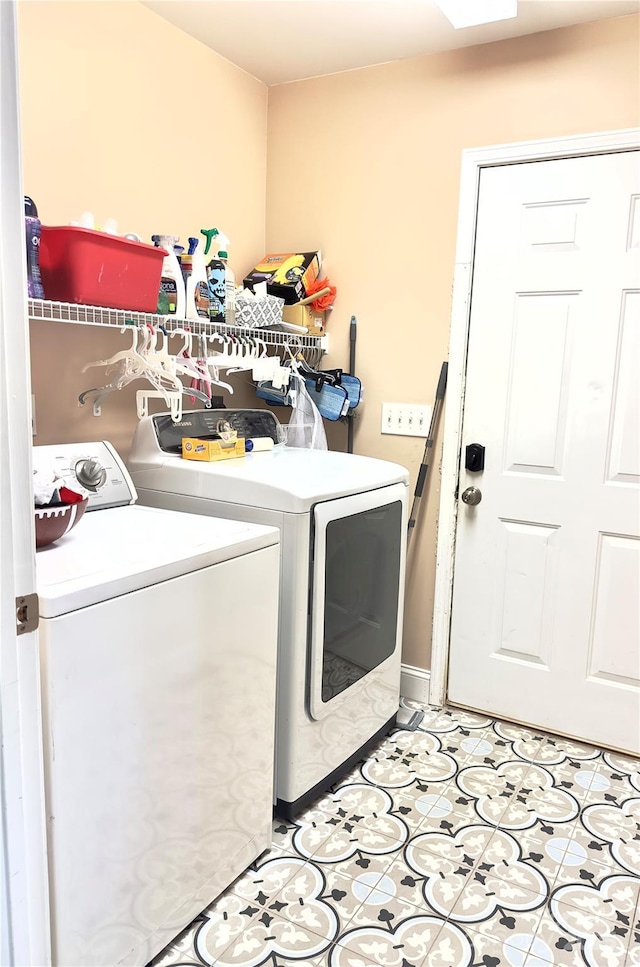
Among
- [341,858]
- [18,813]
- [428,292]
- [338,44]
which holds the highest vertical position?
[338,44]

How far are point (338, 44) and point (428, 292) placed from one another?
0.92 m

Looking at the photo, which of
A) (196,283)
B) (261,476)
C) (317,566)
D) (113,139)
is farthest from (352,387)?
(113,139)

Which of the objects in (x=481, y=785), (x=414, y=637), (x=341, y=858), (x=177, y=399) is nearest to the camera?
(x=341, y=858)

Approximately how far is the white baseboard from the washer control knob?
1530 mm

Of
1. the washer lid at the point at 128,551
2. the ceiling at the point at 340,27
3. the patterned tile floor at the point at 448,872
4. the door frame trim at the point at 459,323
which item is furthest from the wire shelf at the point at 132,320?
the patterned tile floor at the point at 448,872

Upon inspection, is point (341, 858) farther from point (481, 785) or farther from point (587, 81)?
point (587, 81)

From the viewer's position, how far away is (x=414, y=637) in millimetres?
2789

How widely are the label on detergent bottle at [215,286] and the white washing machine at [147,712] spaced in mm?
684

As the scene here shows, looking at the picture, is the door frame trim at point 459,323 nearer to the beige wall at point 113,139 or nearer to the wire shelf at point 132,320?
the wire shelf at point 132,320

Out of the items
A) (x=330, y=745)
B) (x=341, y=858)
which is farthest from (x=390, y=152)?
(x=341, y=858)

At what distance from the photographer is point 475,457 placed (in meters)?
2.58

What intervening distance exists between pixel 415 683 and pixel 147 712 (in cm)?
159

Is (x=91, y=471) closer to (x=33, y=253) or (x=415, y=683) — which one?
(x=33, y=253)

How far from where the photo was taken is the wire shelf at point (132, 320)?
1.76 meters
